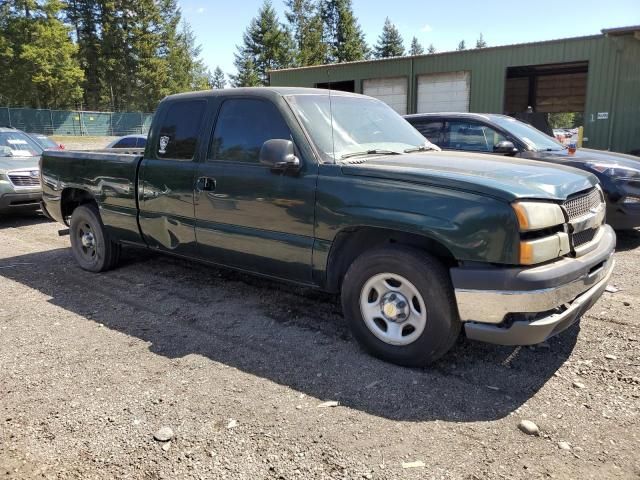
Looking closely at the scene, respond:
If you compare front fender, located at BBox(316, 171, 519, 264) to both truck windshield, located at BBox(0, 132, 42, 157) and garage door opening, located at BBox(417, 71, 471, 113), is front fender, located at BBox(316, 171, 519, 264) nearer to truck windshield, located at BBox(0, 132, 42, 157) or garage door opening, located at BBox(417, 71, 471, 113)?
truck windshield, located at BBox(0, 132, 42, 157)

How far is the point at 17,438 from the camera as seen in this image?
2852 mm

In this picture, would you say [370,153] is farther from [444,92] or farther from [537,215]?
[444,92]

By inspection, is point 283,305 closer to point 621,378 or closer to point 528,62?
point 621,378

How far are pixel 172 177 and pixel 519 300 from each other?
3294 millimetres

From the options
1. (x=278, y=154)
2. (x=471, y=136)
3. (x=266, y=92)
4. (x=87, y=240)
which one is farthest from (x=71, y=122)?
(x=278, y=154)

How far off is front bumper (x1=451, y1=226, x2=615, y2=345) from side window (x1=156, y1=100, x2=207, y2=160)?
2812mm

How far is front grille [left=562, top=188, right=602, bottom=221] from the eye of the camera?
3.35m

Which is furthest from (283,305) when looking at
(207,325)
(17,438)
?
(17,438)

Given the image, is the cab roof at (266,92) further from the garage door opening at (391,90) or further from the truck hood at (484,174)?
the garage door opening at (391,90)

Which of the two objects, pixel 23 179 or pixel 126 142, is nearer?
pixel 23 179

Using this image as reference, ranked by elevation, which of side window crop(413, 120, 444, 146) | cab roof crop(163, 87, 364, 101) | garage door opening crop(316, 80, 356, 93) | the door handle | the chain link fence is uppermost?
garage door opening crop(316, 80, 356, 93)

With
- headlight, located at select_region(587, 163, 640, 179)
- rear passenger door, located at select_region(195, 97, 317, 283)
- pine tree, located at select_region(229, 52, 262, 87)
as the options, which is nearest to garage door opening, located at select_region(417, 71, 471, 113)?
headlight, located at select_region(587, 163, 640, 179)

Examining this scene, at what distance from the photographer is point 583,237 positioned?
3.50 m

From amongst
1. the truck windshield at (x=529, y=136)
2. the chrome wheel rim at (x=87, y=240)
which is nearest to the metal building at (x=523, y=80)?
the truck windshield at (x=529, y=136)
